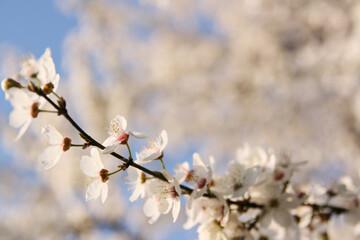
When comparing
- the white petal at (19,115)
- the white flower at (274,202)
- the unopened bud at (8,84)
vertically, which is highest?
the unopened bud at (8,84)

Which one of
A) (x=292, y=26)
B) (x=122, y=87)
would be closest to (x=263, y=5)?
(x=292, y=26)

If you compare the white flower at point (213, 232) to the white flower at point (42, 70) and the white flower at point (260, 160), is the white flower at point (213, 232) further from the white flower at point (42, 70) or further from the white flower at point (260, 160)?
the white flower at point (42, 70)

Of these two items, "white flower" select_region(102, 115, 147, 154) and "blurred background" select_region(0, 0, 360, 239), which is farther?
"blurred background" select_region(0, 0, 360, 239)

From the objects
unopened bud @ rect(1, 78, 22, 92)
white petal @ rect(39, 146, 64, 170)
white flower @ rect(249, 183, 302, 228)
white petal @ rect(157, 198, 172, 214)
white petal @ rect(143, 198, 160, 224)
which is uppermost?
unopened bud @ rect(1, 78, 22, 92)

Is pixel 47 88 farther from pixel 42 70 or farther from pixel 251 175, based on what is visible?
pixel 251 175

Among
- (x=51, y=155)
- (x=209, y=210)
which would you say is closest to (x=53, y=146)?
(x=51, y=155)

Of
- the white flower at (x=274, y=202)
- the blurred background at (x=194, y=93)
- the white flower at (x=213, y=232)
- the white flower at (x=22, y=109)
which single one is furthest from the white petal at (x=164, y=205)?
the blurred background at (x=194, y=93)

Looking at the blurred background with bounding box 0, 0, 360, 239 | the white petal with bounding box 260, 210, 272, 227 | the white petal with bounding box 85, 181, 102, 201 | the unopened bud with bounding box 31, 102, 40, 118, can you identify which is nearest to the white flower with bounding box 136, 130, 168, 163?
the white petal with bounding box 85, 181, 102, 201

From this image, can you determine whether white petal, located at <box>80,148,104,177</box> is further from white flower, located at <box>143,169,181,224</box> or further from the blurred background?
the blurred background
